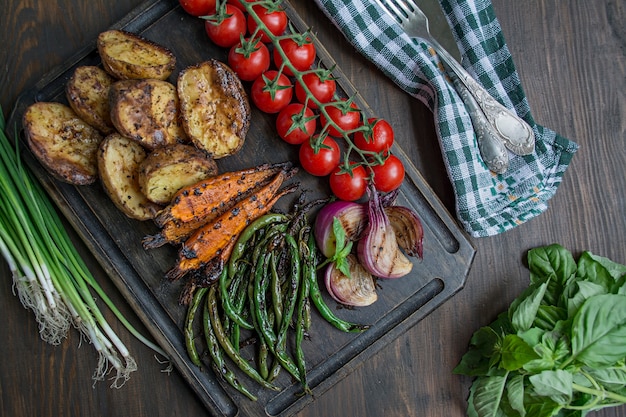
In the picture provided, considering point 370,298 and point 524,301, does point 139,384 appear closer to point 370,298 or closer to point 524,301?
point 370,298

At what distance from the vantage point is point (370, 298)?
2.67 meters

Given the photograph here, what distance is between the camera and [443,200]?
2.87m

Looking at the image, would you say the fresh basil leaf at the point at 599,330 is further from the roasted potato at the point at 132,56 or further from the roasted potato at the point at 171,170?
the roasted potato at the point at 132,56

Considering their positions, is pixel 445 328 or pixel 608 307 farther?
pixel 445 328

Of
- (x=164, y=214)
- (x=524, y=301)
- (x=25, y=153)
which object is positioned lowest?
(x=524, y=301)

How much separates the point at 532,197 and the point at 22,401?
2688mm

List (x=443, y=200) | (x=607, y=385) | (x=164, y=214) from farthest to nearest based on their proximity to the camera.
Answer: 1. (x=443, y=200)
2. (x=607, y=385)
3. (x=164, y=214)

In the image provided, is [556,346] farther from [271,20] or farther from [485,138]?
[271,20]

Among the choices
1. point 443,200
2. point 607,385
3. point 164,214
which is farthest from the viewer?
point 443,200

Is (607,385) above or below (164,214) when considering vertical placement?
below

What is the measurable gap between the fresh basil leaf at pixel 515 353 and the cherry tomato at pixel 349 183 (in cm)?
95

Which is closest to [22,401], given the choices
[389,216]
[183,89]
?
[183,89]

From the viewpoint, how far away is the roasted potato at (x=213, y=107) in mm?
2439

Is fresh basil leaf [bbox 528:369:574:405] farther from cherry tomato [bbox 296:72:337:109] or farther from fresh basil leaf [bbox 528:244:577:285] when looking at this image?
cherry tomato [bbox 296:72:337:109]
